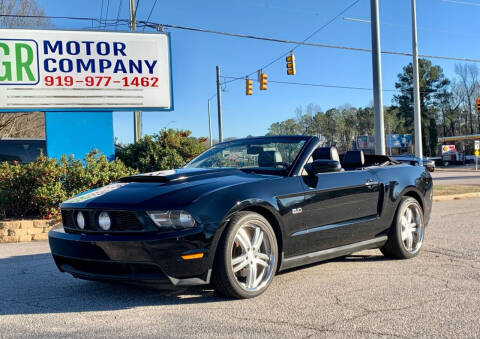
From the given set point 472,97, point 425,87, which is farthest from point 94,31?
point 472,97

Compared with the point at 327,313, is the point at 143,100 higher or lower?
higher

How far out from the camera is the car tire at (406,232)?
5.58 meters

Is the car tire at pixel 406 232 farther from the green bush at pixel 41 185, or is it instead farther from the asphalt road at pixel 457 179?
the asphalt road at pixel 457 179

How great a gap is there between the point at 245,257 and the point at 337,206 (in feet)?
4.12

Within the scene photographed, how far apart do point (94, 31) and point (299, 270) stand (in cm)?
937

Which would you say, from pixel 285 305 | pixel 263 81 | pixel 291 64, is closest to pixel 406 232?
pixel 285 305

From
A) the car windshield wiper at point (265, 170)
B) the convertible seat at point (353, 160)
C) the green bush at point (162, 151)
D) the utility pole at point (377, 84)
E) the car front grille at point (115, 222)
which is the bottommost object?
the car front grille at point (115, 222)

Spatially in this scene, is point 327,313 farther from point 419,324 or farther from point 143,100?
point 143,100

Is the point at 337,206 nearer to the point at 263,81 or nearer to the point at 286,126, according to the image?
the point at 263,81

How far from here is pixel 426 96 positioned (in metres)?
73.6

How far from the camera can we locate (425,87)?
241 ft

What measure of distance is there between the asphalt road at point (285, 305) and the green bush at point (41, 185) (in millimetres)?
2765

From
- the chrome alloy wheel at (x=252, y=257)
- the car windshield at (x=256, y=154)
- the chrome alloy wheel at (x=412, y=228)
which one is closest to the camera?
the chrome alloy wheel at (x=252, y=257)

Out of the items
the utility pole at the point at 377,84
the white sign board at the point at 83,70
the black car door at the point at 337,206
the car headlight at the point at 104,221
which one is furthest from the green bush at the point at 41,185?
the utility pole at the point at 377,84
